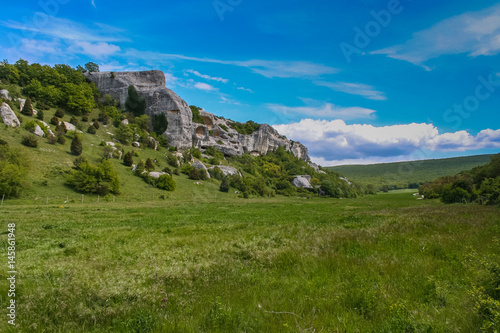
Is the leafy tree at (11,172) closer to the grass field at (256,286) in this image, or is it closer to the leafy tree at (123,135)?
the grass field at (256,286)

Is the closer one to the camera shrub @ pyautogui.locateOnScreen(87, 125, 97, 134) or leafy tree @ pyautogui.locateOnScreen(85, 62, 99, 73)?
shrub @ pyautogui.locateOnScreen(87, 125, 97, 134)

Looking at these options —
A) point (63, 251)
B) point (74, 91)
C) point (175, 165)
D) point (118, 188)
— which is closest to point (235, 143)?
point (175, 165)

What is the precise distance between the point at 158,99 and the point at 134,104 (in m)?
10.3

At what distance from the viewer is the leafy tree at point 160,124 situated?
98438mm

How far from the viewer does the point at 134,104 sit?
329ft

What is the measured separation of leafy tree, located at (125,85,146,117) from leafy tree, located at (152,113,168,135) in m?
7.85

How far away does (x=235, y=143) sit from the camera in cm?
14100

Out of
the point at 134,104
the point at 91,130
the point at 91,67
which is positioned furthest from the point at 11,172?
the point at 91,67

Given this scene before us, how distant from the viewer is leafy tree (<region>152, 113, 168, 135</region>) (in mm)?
98438

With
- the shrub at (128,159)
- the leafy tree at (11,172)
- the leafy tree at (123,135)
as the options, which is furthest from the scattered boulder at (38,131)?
the leafy tree at (123,135)

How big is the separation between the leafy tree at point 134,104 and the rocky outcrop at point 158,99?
172 centimetres

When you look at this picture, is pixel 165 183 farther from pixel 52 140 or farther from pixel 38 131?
pixel 38 131

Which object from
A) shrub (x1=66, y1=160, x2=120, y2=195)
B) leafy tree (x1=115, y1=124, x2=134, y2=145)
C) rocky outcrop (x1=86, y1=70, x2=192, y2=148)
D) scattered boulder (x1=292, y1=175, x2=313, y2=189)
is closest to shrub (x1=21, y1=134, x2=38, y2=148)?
shrub (x1=66, y1=160, x2=120, y2=195)

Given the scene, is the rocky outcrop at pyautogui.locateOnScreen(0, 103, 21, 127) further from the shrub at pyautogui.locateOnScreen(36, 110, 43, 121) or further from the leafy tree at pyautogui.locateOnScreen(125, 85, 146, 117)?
the leafy tree at pyautogui.locateOnScreen(125, 85, 146, 117)
